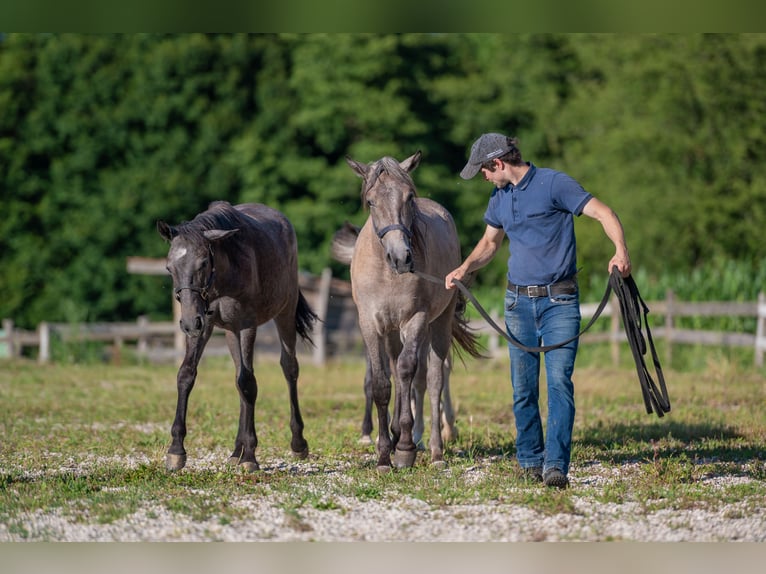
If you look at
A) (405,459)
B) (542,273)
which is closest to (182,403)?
(405,459)

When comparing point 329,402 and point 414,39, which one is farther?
point 414,39

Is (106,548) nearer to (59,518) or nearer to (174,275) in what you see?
(59,518)

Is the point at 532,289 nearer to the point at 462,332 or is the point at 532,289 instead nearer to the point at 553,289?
the point at 553,289

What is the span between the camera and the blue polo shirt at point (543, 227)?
266 inches

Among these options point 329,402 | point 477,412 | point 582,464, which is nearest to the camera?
point 582,464

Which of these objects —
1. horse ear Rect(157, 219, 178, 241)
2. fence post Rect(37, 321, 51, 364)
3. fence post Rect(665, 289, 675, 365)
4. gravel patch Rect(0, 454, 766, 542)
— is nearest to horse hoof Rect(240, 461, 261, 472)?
gravel patch Rect(0, 454, 766, 542)

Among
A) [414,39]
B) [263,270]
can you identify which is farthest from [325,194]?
[263,270]

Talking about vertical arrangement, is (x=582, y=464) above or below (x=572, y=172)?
below

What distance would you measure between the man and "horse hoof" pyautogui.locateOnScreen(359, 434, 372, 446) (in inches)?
92.9

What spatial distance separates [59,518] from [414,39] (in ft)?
90.7

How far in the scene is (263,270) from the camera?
826cm

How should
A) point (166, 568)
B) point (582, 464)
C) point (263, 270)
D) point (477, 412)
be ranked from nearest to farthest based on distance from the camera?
point (166, 568) → point (582, 464) → point (263, 270) → point (477, 412)

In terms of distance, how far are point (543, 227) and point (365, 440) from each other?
3236 mm

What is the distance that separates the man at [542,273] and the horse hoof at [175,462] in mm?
2414
